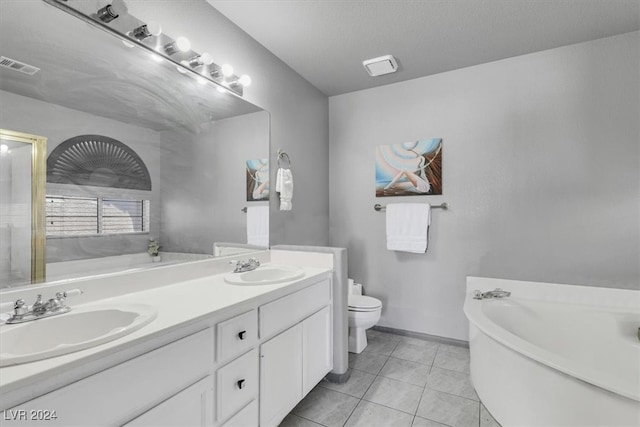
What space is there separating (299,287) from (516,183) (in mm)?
1992

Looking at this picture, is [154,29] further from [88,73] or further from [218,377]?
[218,377]

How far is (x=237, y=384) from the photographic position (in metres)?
1.28

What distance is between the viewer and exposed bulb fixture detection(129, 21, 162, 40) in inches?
56.5

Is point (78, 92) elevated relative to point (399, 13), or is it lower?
lower

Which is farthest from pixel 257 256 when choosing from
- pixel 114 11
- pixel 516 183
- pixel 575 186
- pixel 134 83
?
pixel 575 186

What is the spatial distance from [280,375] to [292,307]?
1.10 feet

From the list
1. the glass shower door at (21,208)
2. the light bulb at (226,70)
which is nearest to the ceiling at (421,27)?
the light bulb at (226,70)

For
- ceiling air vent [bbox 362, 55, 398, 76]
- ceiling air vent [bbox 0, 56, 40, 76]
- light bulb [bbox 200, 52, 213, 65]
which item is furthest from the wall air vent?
ceiling air vent [bbox 362, 55, 398, 76]

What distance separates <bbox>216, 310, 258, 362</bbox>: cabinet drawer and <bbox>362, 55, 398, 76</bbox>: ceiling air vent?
216cm

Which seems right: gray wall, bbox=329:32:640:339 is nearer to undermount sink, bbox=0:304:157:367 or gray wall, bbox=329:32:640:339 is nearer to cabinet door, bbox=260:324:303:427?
cabinet door, bbox=260:324:303:427

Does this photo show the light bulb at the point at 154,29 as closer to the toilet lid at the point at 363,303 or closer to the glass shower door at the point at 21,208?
the glass shower door at the point at 21,208

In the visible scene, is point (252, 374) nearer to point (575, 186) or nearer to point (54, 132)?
point (54, 132)

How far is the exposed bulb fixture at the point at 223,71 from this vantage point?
6.08ft

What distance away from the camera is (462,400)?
190 centimetres
